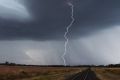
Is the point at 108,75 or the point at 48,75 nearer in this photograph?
the point at 48,75

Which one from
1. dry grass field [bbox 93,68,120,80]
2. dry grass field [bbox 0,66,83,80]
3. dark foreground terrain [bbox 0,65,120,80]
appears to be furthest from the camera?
dry grass field [bbox 93,68,120,80]

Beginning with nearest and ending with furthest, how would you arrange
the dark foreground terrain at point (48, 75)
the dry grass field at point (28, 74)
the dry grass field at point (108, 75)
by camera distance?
the dry grass field at point (28, 74)
the dark foreground terrain at point (48, 75)
the dry grass field at point (108, 75)

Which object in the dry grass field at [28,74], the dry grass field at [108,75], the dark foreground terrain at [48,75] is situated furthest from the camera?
the dry grass field at [108,75]

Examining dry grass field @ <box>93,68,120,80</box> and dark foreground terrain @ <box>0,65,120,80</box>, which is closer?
dark foreground terrain @ <box>0,65,120,80</box>

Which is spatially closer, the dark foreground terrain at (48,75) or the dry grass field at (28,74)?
the dry grass field at (28,74)

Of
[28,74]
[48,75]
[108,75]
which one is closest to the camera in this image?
[28,74]

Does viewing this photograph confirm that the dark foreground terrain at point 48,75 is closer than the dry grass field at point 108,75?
Yes

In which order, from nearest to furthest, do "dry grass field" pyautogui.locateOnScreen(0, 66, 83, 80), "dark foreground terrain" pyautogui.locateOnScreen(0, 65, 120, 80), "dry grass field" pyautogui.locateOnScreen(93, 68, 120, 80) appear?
1. "dry grass field" pyautogui.locateOnScreen(0, 66, 83, 80)
2. "dark foreground terrain" pyautogui.locateOnScreen(0, 65, 120, 80)
3. "dry grass field" pyautogui.locateOnScreen(93, 68, 120, 80)

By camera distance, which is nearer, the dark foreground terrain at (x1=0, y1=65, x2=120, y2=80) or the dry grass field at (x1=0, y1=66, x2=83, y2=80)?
the dry grass field at (x1=0, y1=66, x2=83, y2=80)

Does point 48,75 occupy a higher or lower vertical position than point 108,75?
lower

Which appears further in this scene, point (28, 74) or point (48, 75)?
point (48, 75)

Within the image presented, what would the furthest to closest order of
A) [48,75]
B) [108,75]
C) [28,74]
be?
1. [108,75]
2. [48,75]
3. [28,74]

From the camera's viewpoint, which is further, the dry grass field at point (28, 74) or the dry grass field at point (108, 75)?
the dry grass field at point (108, 75)
